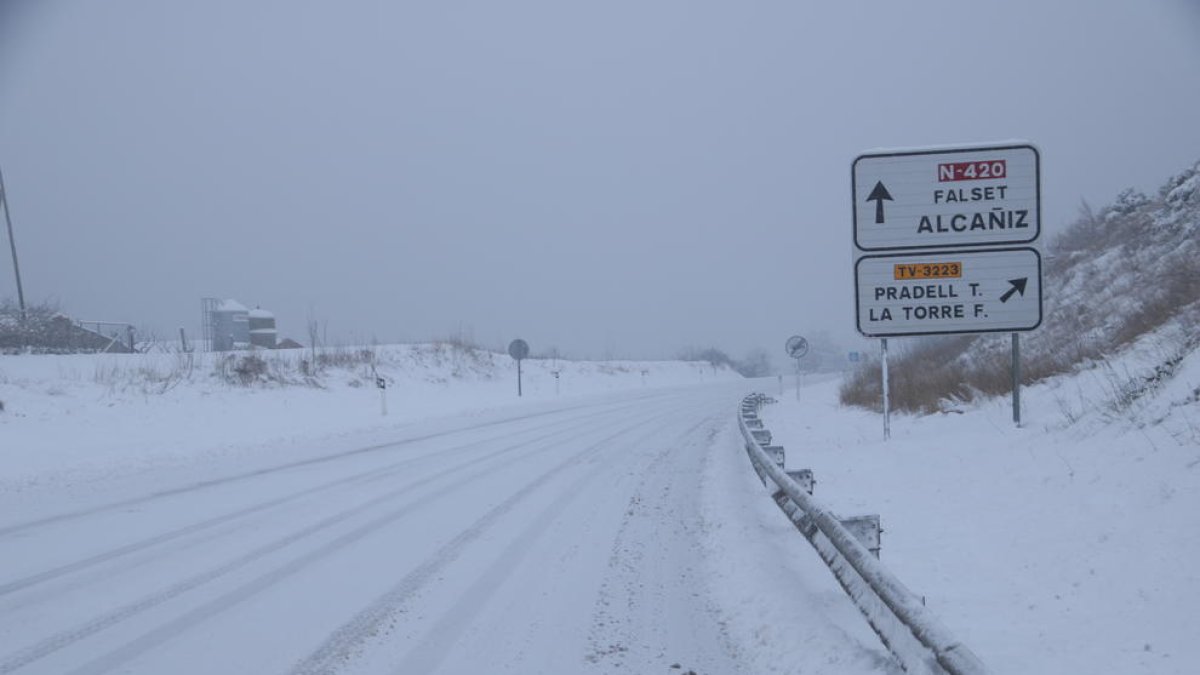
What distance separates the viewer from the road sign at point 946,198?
11.0m

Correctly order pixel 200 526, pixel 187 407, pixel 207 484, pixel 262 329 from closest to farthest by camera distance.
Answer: pixel 200 526 < pixel 207 484 < pixel 187 407 < pixel 262 329

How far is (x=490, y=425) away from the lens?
21672 mm

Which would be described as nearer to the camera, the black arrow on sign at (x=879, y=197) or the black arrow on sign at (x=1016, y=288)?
the black arrow on sign at (x=1016, y=288)

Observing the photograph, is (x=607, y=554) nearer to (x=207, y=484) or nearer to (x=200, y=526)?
(x=200, y=526)

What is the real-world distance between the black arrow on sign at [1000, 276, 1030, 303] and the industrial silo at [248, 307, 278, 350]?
3447 centimetres

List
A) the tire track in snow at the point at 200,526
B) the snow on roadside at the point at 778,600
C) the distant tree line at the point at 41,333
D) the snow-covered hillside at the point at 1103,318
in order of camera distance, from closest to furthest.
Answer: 1. the snow on roadside at the point at 778,600
2. the tire track in snow at the point at 200,526
3. the snow-covered hillside at the point at 1103,318
4. the distant tree line at the point at 41,333

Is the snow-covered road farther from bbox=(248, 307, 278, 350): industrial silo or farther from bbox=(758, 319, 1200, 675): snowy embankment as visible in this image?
bbox=(248, 307, 278, 350): industrial silo

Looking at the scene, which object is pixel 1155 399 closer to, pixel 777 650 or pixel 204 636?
pixel 777 650

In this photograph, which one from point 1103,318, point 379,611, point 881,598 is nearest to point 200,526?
point 379,611

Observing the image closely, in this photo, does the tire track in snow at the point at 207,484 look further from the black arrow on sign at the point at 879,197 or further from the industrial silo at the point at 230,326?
the industrial silo at the point at 230,326

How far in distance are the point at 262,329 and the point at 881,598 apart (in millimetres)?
39028

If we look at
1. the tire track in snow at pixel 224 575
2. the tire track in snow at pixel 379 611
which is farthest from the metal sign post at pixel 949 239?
the tire track in snow at pixel 224 575

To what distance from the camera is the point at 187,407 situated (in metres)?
19.4

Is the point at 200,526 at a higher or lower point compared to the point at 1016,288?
lower
